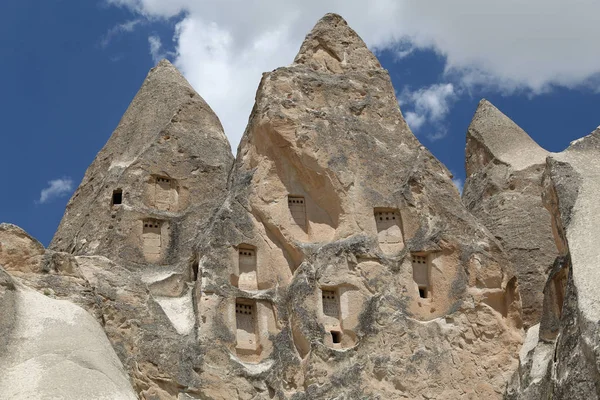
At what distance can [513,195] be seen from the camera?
24125mm

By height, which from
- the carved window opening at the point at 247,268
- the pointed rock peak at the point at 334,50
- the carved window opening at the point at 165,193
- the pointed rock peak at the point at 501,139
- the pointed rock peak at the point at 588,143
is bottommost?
the carved window opening at the point at 247,268

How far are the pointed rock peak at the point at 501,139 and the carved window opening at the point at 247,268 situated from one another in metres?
7.12

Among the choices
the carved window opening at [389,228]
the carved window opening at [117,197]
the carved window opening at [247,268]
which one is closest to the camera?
the carved window opening at [247,268]

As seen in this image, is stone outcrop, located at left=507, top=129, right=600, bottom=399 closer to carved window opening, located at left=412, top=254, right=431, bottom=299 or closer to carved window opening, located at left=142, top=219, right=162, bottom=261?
carved window opening, located at left=412, top=254, right=431, bottom=299

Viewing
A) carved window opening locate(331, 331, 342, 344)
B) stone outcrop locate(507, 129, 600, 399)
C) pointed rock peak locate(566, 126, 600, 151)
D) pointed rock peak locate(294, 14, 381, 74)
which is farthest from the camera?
pointed rock peak locate(294, 14, 381, 74)

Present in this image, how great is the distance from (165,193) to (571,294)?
35.7 ft

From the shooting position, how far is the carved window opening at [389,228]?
20.3 m

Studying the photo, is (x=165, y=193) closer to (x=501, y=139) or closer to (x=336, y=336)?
(x=336, y=336)

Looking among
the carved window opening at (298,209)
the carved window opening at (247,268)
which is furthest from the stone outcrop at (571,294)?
the carved window opening at (247,268)

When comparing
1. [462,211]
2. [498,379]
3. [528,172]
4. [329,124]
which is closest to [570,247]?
[498,379]

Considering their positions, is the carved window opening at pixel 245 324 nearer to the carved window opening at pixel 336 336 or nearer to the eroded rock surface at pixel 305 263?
the eroded rock surface at pixel 305 263

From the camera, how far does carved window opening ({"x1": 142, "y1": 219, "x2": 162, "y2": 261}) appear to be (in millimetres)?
22188

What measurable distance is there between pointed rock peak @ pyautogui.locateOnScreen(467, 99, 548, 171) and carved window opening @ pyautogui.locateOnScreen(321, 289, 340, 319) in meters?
6.86

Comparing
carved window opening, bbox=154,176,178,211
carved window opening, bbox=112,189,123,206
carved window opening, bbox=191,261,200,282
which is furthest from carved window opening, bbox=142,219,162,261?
carved window opening, bbox=191,261,200,282
